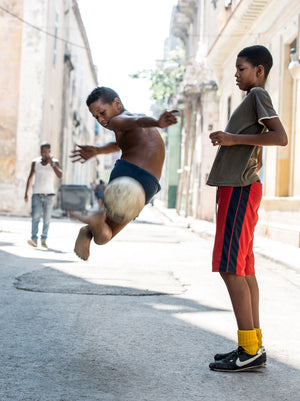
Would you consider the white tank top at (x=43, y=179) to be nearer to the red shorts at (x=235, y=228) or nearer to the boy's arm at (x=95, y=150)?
the boy's arm at (x=95, y=150)

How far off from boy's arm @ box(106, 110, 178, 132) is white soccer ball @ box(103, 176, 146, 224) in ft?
0.99

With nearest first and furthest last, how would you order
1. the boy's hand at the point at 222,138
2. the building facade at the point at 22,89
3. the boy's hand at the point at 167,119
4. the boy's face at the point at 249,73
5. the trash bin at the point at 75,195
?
1. the boy's hand at the point at 167,119
2. the boy's hand at the point at 222,138
3. the boy's face at the point at 249,73
4. the building facade at the point at 22,89
5. the trash bin at the point at 75,195

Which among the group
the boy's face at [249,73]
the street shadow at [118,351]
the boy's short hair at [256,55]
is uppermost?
the boy's short hair at [256,55]

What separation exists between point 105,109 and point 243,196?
3.04 ft

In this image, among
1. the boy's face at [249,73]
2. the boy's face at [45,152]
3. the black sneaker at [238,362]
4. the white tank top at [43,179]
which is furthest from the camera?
the white tank top at [43,179]

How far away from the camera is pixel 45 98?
2392cm

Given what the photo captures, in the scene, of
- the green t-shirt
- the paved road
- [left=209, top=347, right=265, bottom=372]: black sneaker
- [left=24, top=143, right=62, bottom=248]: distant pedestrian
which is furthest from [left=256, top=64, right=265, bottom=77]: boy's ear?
[left=24, top=143, right=62, bottom=248]: distant pedestrian

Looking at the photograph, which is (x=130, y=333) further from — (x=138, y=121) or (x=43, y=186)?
(x=43, y=186)

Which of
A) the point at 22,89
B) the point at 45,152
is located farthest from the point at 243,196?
the point at 22,89

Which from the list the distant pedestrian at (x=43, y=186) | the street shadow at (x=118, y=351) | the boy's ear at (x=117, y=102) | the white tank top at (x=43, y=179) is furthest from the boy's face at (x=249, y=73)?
the white tank top at (x=43, y=179)

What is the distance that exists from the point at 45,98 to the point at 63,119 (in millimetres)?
6660

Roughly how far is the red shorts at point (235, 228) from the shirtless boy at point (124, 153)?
42cm

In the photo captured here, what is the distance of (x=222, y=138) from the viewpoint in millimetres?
3422

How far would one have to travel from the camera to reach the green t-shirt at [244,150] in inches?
140
